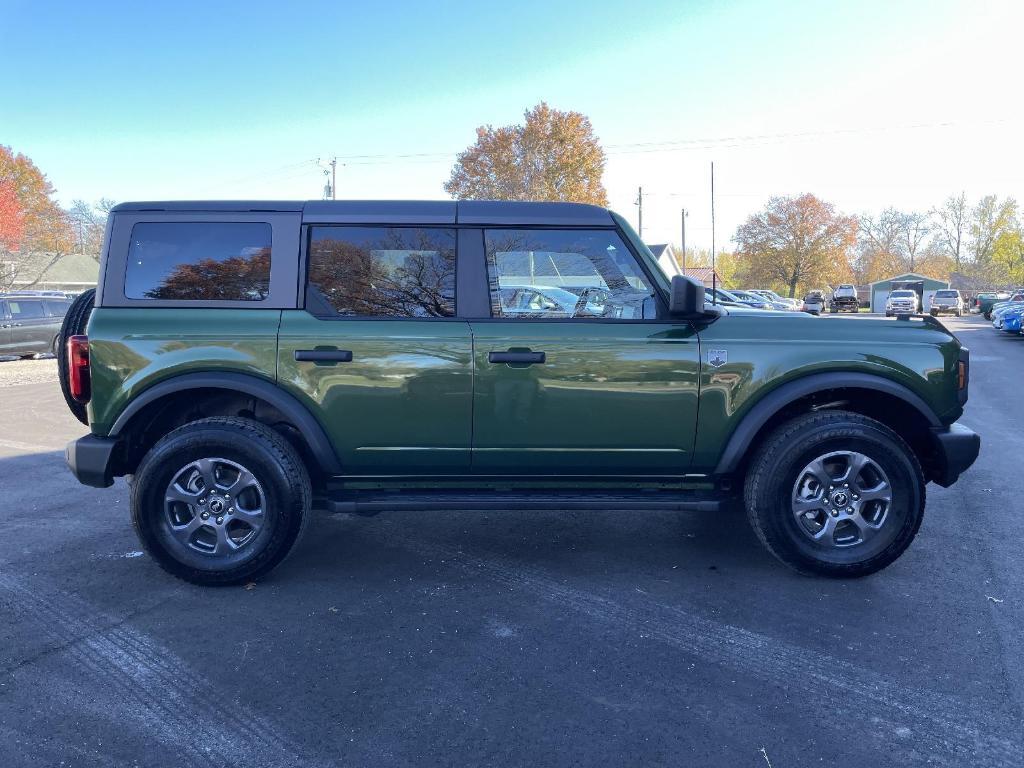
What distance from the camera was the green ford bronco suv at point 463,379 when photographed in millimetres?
3770

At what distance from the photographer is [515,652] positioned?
311 cm

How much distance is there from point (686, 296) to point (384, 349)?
5.28 ft

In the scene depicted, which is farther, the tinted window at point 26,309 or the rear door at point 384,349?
the tinted window at point 26,309

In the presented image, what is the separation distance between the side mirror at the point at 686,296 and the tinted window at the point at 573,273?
0.67 feet

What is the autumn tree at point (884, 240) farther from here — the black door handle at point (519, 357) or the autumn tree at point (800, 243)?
the black door handle at point (519, 357)

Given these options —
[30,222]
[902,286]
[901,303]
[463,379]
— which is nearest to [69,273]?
[30,222]

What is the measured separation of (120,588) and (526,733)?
8.29ft

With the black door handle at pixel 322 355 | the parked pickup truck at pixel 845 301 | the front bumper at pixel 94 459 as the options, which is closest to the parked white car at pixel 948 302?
the parked pickup truck at pixel 845 301

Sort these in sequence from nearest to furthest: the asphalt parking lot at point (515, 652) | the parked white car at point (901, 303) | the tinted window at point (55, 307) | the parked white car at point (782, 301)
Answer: the asphalt parking lot at point (515, 652) < the tinted window at point (55, 307) < the parked white car at point (782, 301) < the parked white car at point (901, 303)

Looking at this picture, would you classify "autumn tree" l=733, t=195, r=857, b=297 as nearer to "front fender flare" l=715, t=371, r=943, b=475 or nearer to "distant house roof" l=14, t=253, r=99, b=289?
"distant house roof" l=14, t=253, r=99, b=289

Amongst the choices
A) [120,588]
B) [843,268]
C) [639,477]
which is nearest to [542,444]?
[639,477]

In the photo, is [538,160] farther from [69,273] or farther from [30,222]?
[69,273]

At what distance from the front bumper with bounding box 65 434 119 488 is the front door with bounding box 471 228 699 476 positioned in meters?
1.96

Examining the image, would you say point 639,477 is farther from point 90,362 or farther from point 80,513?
point 80,513
